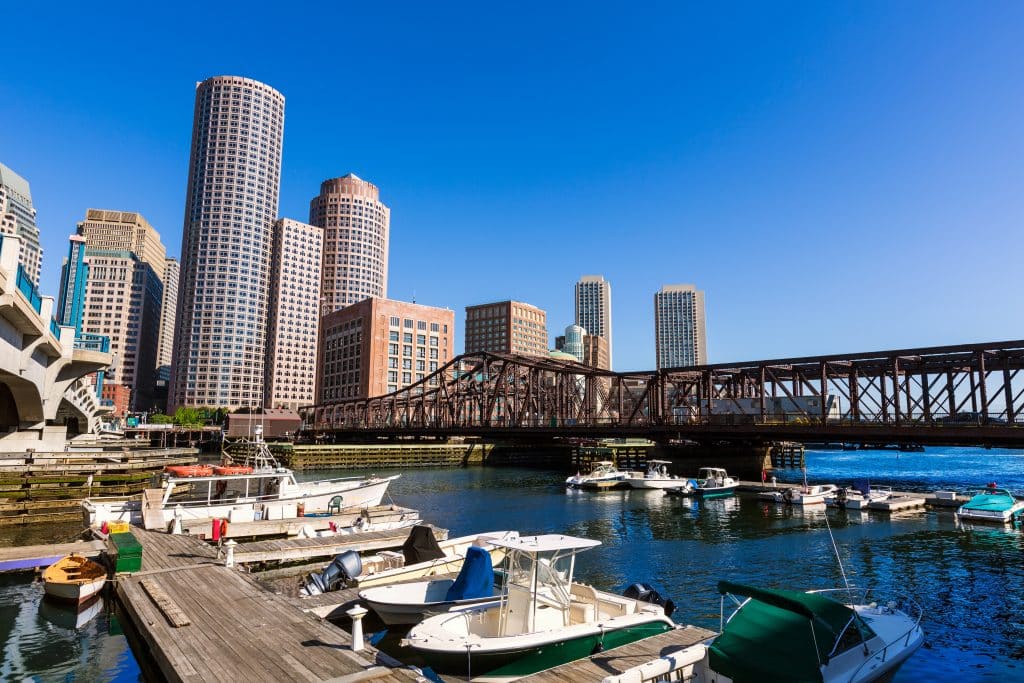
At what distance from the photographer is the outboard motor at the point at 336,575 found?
70.8 ft

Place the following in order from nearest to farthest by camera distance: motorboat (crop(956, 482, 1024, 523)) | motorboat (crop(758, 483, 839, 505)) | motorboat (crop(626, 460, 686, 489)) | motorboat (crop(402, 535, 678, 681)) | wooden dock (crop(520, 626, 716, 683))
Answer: wooden dock (crop(520, 626, 716, 683)) < motorboat (crop(402, 535, 678, 681)) < motorboat (crop(956, 482, 1024, 523)) < motorboat (crop(758, 483, 839, 505)) < motorboat (crop(626, 460, 686, 489))

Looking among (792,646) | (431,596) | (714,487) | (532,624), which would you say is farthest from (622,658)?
(714,487)

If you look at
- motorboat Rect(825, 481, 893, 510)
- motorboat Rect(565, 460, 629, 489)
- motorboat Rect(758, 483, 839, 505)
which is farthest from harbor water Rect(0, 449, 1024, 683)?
motorboat Rect(565, 460, 629, 489)

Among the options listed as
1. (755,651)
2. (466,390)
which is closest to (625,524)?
(755,651)

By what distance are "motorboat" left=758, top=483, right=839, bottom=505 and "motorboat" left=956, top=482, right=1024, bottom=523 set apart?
10065 mm

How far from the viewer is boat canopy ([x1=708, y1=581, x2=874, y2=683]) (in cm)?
1141

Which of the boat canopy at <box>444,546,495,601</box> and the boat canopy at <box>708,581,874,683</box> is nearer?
the boat canopy at <box>708,581,874,683</box>

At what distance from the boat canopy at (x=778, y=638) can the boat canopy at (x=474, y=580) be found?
7781mm

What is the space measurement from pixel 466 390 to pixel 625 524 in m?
94.6

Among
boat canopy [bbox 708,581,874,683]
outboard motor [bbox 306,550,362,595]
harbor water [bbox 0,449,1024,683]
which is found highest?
boat canopy [bbox 708,581,874,683]

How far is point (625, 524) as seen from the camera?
43062 mm

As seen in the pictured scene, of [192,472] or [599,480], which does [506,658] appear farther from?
[599,480]

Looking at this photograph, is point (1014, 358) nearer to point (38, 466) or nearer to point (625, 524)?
point (625, 524)

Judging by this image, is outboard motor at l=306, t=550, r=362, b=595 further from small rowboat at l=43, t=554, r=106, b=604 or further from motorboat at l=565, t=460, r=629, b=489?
motorboat at l=565, t=460, r=629, b=489
